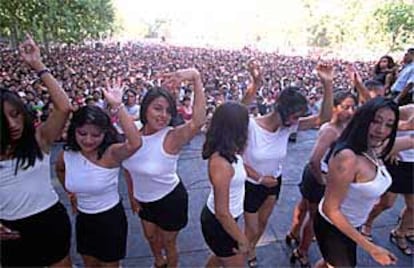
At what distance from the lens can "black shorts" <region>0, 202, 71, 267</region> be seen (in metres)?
2.11

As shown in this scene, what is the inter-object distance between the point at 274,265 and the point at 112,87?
1.72 meters

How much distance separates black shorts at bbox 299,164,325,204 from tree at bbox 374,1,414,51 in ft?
98.6

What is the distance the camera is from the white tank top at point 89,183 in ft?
7.35

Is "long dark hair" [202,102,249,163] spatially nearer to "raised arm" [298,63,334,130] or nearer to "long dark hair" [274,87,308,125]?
"long dark hair" [274,87,308,125]

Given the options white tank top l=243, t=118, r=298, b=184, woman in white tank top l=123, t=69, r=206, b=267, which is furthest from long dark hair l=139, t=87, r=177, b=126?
white tank top l=243, t=118, r=298, b=184

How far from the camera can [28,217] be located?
6.91 feet

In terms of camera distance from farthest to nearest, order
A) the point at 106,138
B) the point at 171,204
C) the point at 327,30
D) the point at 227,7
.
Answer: the point at 227,7 < the point at 327,30 < the point at 171,204 < the point at 106,138

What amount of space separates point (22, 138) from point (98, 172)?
1.33 ft

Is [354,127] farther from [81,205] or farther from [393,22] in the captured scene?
[393,22]

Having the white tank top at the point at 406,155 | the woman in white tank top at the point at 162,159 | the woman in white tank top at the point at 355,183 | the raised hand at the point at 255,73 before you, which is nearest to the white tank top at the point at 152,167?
the woman in white tank top at the point at 162,159

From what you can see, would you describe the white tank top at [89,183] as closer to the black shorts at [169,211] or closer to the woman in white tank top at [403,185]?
the black shorts at [169,211]

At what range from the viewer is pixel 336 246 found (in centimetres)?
219

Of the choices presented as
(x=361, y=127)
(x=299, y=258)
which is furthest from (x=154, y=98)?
(x=299, y=258)

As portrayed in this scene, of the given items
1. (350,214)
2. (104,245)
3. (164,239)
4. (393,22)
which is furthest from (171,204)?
(393,22)
